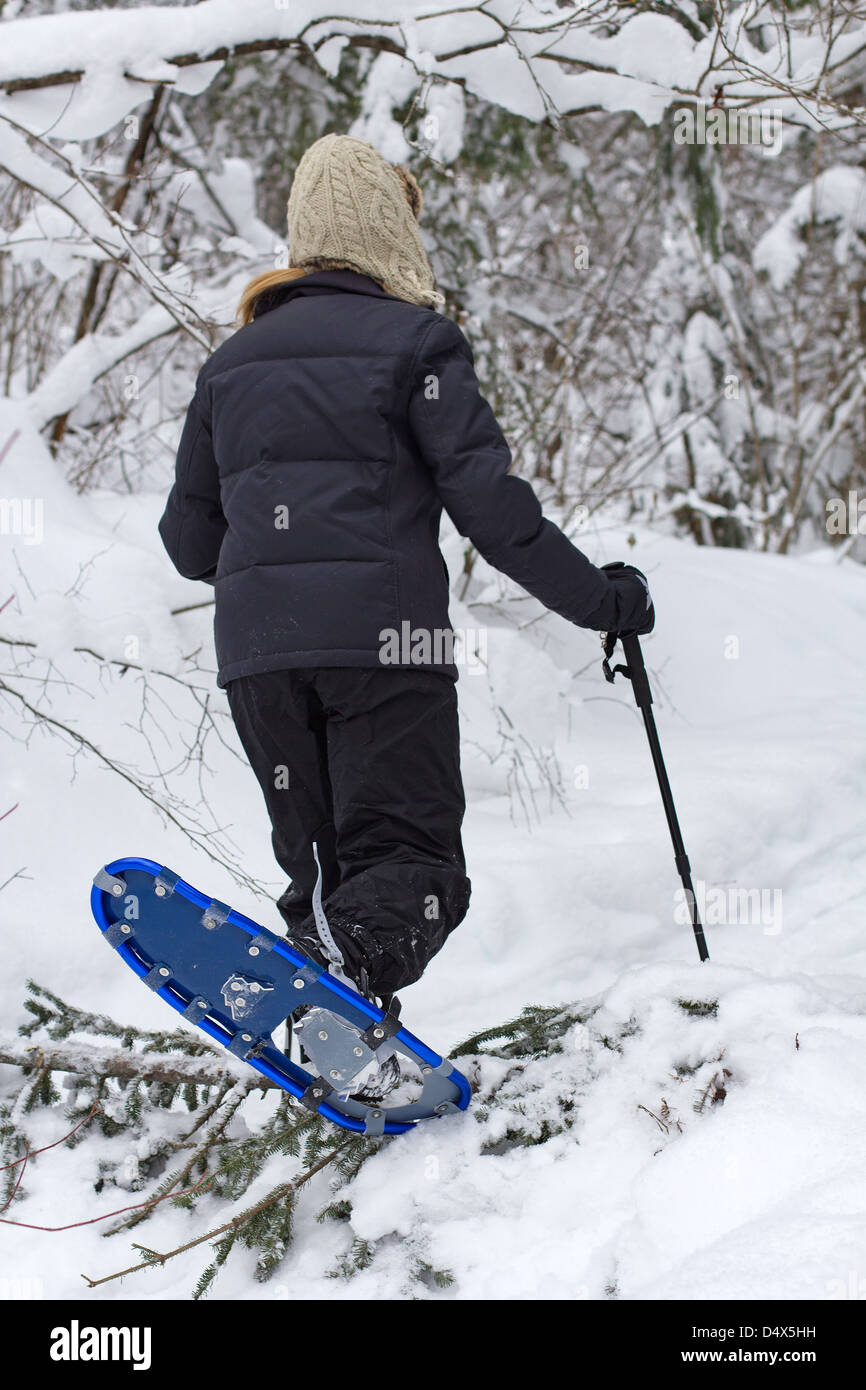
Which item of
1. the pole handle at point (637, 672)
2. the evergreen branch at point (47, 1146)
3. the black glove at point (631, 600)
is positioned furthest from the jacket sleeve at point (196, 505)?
the evergreen branch at point (47, 1146)

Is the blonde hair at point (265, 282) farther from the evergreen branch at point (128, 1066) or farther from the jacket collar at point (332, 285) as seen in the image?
the evergreen branch at point (128, 1066)

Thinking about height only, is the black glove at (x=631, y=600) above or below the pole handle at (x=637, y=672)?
above

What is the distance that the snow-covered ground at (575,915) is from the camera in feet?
5.97

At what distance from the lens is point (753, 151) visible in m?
10.3

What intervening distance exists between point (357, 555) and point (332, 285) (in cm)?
59

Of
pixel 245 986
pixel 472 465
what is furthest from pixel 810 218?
pixel 245 986

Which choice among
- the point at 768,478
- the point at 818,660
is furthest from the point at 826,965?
the point at 768,478

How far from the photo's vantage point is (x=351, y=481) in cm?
210

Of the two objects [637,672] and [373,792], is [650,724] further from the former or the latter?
[373,792]

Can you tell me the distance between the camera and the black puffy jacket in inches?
82.5

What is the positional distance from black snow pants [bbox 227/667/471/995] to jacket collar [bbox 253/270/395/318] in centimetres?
79

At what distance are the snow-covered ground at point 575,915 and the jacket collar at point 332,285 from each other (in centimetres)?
126

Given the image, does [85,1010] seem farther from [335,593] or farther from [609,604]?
[609,604]

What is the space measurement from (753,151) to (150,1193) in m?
10.8
